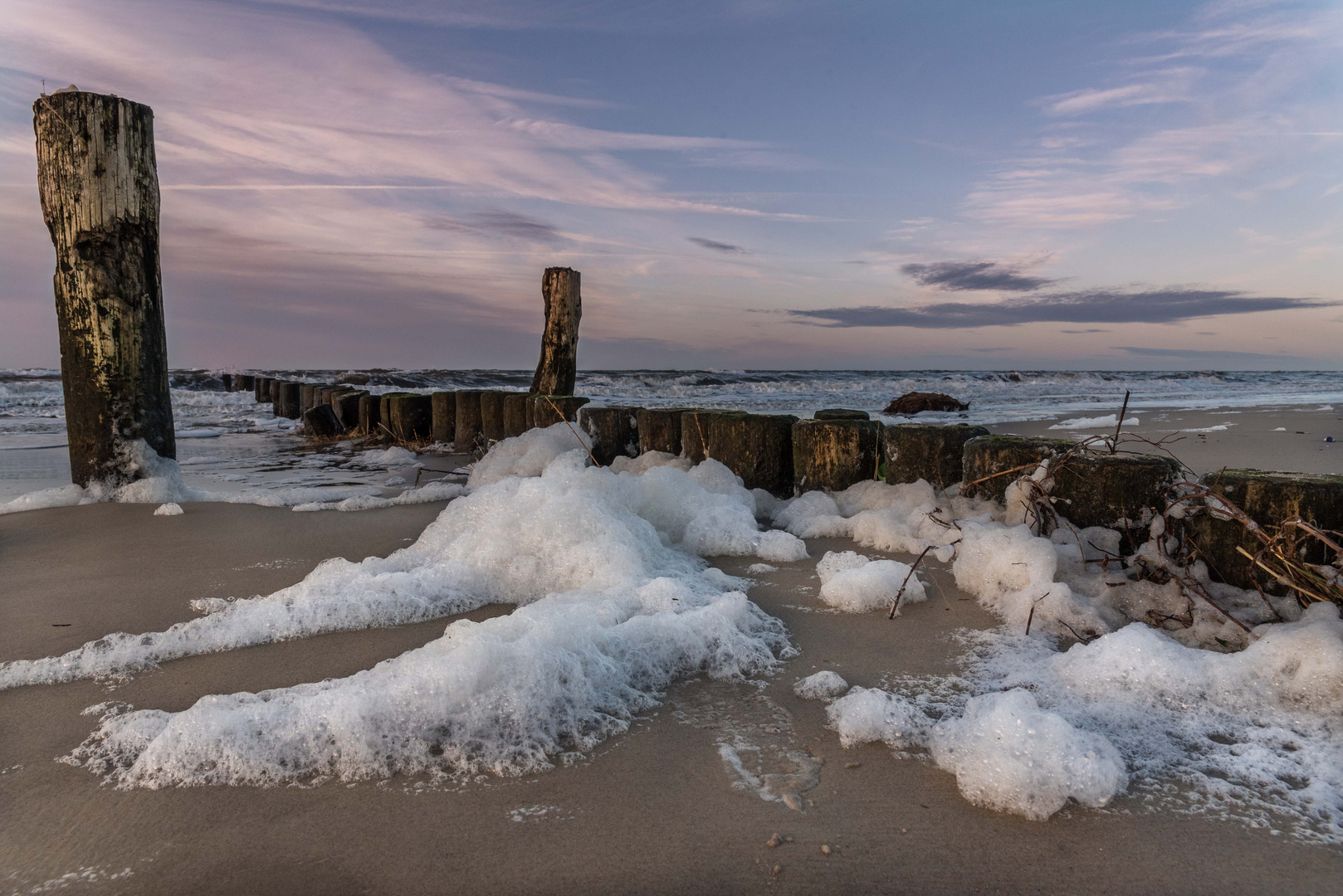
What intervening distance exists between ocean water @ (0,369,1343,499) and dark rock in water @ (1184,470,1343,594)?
5498 mm

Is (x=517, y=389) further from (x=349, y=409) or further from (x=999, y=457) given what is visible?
(x=999, y=457)

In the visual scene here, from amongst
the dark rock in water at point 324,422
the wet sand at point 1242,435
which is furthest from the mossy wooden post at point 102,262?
the wet sand at point 1242,435

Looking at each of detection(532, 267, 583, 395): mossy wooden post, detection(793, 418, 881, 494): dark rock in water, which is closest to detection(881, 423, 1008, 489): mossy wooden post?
detection(793, 418, 881, 494): dark rock in water

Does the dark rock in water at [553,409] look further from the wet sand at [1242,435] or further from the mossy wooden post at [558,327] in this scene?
the wet sand at [1242,435]

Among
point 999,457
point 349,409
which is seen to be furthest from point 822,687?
point 349,409

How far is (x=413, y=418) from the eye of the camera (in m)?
8.64

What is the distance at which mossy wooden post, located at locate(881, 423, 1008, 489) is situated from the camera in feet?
13.0

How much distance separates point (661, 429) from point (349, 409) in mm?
6423

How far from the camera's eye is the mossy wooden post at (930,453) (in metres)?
3.95

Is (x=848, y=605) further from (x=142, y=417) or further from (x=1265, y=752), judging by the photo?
(x=142, y=417)

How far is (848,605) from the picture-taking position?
8.80 feet

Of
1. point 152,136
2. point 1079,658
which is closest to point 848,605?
point 1079,658

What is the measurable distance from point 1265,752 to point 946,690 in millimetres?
677

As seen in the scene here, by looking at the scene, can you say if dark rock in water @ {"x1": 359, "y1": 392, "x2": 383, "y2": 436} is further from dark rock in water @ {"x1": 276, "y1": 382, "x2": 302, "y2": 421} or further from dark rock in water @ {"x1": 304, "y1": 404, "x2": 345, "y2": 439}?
dark rock in water @ {"x1": 276, "y1": 382, "x2": 302, "y2": 421}
